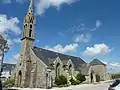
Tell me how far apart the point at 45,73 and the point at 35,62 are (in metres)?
4.08

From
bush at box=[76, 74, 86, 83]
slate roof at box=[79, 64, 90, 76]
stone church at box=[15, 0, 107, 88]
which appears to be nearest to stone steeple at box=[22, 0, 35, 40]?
stone church at box=[15, 0, 107, 88]

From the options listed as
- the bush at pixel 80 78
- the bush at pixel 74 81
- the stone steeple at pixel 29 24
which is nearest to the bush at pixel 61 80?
the bush at pixel 74 81

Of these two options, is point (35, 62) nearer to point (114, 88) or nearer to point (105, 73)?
point (105, 73)

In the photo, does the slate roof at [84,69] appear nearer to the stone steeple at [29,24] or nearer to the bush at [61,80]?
the bush at [61,80]

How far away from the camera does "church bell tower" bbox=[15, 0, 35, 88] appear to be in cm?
4524

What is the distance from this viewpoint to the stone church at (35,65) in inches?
1741

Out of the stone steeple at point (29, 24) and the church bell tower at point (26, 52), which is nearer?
the church bell tower at point (26, 52)

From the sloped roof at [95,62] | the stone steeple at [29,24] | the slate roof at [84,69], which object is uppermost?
the stone steeple at [29,24]

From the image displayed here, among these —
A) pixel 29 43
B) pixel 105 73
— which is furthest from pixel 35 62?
pixel 105 73

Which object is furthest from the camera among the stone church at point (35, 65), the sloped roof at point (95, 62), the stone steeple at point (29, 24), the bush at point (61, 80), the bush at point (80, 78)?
the sloped roof at point (95, 62)

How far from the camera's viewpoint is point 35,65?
45.7 m

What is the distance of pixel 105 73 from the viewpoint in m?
65.1

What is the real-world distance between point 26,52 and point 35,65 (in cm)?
435

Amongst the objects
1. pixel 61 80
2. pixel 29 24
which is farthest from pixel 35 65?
pixel 29 24
